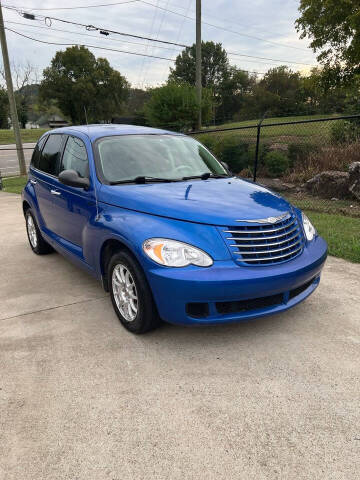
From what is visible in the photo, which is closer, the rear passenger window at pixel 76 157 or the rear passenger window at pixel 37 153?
the rear passenger window at pixel 76 157

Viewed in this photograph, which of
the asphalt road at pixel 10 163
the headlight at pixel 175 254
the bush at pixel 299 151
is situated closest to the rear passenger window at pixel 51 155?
the headlight at pixel 175 254

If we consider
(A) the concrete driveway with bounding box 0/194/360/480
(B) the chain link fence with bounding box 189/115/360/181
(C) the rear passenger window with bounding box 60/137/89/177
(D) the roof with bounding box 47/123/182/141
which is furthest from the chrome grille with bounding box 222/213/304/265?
(B) the chain link fence with bounding box 189/115/360/181

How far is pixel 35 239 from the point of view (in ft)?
17.6

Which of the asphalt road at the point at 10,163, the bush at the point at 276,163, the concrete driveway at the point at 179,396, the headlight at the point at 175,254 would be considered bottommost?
the asphalt road at the point at 10,163

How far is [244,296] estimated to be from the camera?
264 centimetres

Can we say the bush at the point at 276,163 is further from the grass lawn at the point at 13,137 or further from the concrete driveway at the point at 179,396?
the grass lawn at the point at 13,137

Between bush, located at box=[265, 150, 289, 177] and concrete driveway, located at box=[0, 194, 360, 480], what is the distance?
8.11 metres

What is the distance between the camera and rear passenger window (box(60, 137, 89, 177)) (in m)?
3.77

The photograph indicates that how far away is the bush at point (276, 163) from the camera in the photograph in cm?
1126

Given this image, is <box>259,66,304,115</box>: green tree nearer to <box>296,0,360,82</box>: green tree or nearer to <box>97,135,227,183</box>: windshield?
<box>296,0,360,82</box>: green tree

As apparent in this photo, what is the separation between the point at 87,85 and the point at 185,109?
4693 centimetres

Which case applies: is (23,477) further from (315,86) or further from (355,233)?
(315,86)

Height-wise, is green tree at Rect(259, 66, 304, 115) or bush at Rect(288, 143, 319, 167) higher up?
green tree at Rect(259, 66, 304, 115)

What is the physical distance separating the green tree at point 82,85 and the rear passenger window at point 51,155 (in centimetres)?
5588
